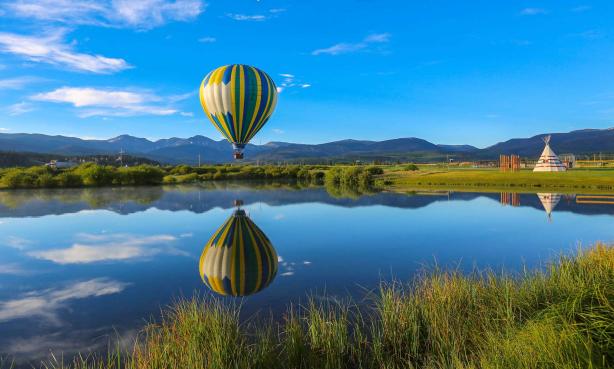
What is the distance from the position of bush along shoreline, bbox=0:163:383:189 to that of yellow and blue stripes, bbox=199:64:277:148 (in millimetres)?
33949

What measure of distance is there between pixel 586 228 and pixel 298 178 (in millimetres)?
Result: 62292

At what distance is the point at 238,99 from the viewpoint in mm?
28188

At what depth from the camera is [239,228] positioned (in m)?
23.6

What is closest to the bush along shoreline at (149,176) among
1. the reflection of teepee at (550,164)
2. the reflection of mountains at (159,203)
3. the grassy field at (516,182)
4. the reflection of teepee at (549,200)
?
the grassy field at (516,182)

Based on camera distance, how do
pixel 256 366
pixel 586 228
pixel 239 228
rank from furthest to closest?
pixel 239 228 < pixel 586 228 < pixel 256 366

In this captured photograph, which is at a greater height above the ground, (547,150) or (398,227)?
(547,150)

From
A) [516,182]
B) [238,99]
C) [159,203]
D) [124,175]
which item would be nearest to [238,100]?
[238,99]

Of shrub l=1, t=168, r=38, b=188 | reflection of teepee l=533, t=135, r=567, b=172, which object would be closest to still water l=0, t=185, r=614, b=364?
shrub l=1, t=168, r=38, b=188

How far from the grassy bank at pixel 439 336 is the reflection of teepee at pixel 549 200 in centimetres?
2289

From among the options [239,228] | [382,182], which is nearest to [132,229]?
[239,228]

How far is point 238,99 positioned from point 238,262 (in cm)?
1627

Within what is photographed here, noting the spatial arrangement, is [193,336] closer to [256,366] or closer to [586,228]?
[256,366]

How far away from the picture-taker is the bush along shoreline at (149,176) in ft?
173

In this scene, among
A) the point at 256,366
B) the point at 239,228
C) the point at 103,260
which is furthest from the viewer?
the point at 239,228
